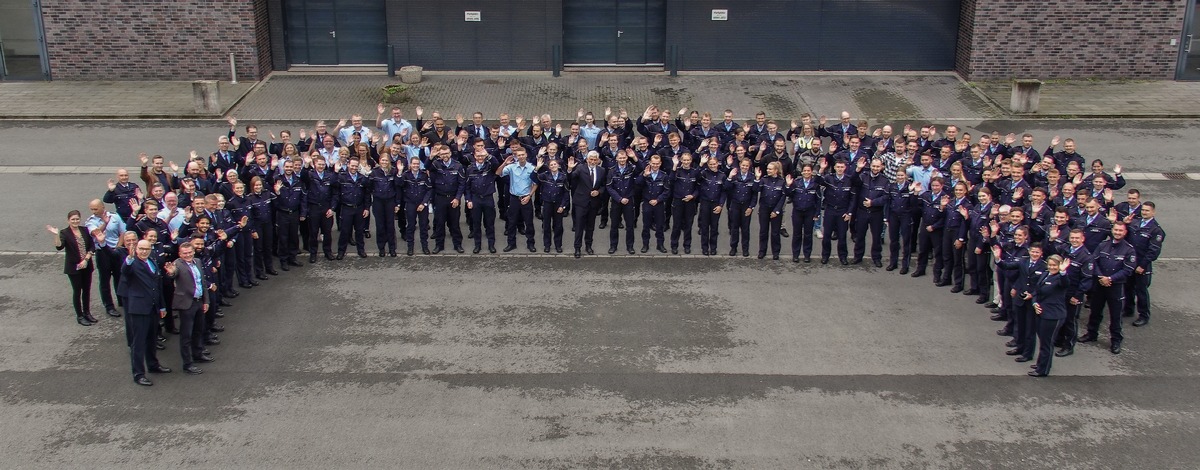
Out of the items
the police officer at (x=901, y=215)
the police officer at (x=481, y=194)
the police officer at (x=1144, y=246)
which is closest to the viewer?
the police officer at (x=1144, y=246)

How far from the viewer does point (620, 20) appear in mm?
24297

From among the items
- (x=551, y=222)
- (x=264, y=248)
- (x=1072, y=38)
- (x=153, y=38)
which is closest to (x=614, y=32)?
(x=1072, y=38)

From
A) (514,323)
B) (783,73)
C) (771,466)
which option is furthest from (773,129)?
(783,73)

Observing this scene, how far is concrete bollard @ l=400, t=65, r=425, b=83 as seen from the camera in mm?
23094

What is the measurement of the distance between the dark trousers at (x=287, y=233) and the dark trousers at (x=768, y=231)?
579 centimetres

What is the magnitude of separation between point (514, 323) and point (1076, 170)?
7.22m

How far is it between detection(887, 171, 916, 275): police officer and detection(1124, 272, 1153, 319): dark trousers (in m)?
2.49

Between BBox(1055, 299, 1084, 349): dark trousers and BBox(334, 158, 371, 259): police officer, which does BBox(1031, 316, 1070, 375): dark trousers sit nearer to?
BBox(1055, 299, 1084, 349): dark trousers

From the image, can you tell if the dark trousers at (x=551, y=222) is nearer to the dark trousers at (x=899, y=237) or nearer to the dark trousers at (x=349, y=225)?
the dark trousers at (x=349, y=225)

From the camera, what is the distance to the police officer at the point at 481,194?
13.7m

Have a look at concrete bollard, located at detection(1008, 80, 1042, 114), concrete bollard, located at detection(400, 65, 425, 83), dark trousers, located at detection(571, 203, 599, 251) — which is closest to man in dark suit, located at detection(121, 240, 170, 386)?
dark trousers, located at detection(571, 203, 599, 251)

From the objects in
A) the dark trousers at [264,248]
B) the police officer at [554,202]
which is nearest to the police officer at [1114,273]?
the police officer at [554,202]

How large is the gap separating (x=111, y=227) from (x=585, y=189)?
5529mm

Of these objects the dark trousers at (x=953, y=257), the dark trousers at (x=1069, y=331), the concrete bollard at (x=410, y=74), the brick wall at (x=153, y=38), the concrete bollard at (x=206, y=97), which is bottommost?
the dark trousers at (x=1069, y=331)
